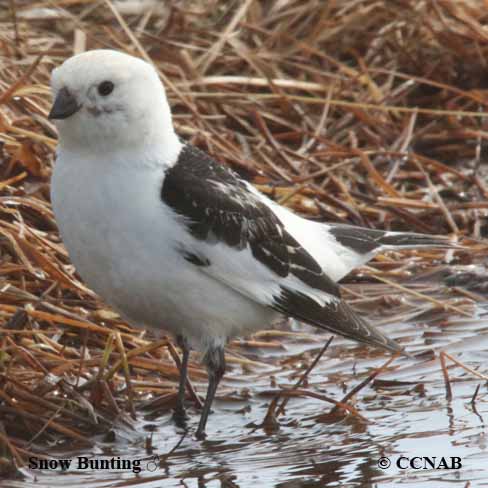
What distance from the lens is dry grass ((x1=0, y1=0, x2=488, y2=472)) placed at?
4.49 metres

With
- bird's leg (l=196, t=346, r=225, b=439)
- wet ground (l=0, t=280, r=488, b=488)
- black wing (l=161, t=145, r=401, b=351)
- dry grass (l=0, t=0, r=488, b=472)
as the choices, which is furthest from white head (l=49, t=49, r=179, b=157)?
wet ground (l=0, t=280, r=488, b=488)

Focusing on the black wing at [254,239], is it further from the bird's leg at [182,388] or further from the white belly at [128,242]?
the bird's leg at [182,388]

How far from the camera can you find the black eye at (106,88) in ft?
13.5

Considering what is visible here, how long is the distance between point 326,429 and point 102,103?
1355 millimetres

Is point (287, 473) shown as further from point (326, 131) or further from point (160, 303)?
point (326, 131)

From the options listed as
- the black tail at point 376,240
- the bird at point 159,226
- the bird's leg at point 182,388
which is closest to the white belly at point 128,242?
the bird at point 159,226

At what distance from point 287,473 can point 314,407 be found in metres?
0.76

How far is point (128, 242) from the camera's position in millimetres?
4004
